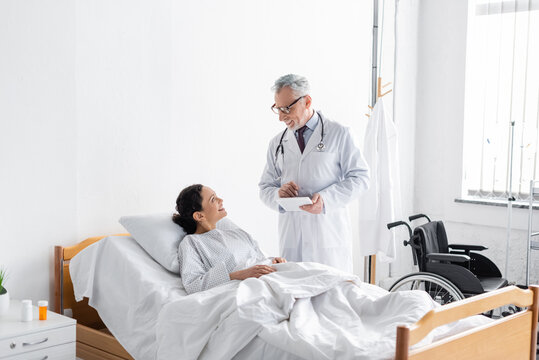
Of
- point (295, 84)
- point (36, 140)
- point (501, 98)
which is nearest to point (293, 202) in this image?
point (295, 84)

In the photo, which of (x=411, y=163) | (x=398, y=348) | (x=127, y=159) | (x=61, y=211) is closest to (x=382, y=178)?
(x=411, y=163)

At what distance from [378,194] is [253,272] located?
1.73m

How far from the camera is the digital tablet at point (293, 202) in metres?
2.67

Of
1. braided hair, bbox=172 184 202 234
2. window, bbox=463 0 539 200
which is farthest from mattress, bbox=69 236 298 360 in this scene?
window, bbox=463 0 539 200

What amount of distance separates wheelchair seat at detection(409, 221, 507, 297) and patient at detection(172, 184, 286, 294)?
1.02m

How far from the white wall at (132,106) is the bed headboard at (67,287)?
6 centimetres

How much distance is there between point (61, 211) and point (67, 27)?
0.83 meters

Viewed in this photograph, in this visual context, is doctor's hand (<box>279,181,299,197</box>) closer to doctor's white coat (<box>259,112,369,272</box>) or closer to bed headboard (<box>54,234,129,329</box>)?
doctor's white coat (<box>259,112,369,272</box>)

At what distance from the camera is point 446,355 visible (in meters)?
1.79

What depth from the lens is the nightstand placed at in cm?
214

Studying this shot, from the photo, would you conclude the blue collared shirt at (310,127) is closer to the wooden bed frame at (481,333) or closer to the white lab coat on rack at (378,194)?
the white lab coat on rack at (378,194)

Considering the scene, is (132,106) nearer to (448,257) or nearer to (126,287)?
(126,287)

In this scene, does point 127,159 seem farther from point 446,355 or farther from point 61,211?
point 446,355

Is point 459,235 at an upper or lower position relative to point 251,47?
lower
